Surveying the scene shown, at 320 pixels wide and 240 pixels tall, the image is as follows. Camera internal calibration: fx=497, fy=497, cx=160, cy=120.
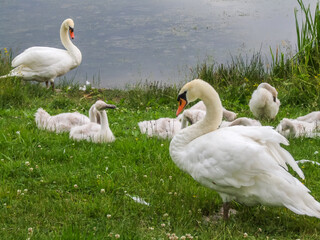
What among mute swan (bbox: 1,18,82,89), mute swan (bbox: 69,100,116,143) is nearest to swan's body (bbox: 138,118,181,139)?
mute swan (bbox: 69,100,116,143)

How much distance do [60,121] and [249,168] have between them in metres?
4.28

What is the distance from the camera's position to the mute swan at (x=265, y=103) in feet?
26.7

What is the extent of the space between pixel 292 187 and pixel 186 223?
98 cm

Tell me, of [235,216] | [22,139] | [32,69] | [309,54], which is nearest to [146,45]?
[32,69]

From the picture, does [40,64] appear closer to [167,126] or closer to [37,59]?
[37,59]

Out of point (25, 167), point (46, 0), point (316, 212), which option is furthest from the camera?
point (46, 0)

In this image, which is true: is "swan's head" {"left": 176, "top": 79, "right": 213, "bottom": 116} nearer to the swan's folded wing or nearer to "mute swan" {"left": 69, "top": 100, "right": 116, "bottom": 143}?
"mute swan" {"left": 69, "top": 100, "right": 116, "bottom": 143}

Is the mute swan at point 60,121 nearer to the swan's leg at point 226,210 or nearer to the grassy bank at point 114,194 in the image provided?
the grassy bank at point 114,194

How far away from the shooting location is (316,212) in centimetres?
403

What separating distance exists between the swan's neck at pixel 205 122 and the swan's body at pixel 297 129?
250cm

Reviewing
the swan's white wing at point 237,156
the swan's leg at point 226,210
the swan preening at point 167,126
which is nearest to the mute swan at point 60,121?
the swan preening at point 167,126

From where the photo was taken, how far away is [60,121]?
25.1 feet

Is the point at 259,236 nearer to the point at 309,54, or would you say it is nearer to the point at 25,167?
the point at 25,167

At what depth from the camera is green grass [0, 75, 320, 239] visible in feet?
13.9
